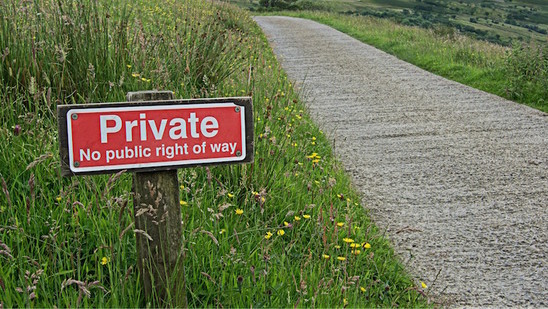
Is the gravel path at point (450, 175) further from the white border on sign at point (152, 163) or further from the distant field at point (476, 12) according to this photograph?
the distant field at point (476, 12)

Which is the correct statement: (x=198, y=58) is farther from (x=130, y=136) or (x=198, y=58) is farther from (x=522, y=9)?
(x=522, y=9)

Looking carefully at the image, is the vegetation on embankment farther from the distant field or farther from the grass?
the distant field

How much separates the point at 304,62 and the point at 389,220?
28.5ft

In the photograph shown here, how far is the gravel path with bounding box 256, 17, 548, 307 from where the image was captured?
3.55 metres

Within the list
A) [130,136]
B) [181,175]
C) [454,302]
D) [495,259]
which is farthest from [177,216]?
[495,259]

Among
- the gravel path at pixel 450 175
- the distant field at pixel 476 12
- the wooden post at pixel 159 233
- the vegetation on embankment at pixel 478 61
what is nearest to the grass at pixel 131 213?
the wooden post at pixel 159 233

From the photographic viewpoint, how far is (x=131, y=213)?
3.02 metres

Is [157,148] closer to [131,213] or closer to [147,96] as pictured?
[147,96]

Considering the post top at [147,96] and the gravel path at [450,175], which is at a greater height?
the post top at [147,96]

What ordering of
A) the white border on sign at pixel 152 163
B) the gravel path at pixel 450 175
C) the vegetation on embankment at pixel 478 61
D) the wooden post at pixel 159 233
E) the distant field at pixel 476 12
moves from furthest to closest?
the distant field at pixel 476 12 < the vegetation on embankment at pixel 478 61 < the gravel path at pixel 450 175 < the wooden post at pixel 159 233 < the white border on sign at pixel 152 163

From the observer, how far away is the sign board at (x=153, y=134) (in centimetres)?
214

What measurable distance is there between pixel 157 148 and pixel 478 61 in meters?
10.8

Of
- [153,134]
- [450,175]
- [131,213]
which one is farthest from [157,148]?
[450,175]

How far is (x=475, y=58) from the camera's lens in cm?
1205
